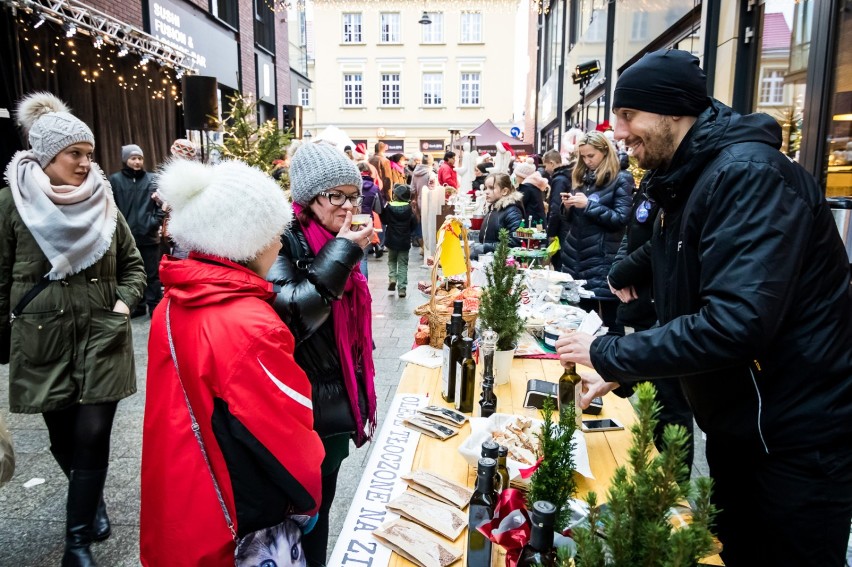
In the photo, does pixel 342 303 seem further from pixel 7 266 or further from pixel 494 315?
pixel 7 266

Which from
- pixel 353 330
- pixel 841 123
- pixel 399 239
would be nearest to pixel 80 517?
pixel 353 330

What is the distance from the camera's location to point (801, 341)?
1471 mm

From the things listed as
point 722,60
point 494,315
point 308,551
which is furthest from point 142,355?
point 722,60

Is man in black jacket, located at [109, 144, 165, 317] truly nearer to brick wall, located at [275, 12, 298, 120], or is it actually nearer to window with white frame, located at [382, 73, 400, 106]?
brick wall, located at [275, 12, 298, 120]

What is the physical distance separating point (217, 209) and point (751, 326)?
139 centimetres

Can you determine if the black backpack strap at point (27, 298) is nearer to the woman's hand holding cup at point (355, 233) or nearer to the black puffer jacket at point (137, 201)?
the woman's hand holding cup at point (355, 233)

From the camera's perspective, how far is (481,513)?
4.83 feet

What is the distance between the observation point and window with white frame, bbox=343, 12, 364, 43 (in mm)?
35562

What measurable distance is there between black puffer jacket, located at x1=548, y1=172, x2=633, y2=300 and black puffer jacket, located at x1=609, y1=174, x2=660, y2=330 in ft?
3.24

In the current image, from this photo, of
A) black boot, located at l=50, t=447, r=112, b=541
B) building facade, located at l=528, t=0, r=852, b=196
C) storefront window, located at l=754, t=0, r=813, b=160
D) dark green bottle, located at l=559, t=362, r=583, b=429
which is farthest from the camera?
storefront window, located at l=754, t=0, r=813, b=160

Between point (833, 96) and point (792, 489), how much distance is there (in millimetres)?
4019

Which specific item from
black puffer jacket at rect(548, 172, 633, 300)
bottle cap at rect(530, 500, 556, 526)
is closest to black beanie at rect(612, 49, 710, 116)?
bottle cap at rect(530, 500, 556, 526)

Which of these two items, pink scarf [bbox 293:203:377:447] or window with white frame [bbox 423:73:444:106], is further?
window with white frame [bbox 423:73:444:106]

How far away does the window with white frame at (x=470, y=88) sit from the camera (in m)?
36.0
